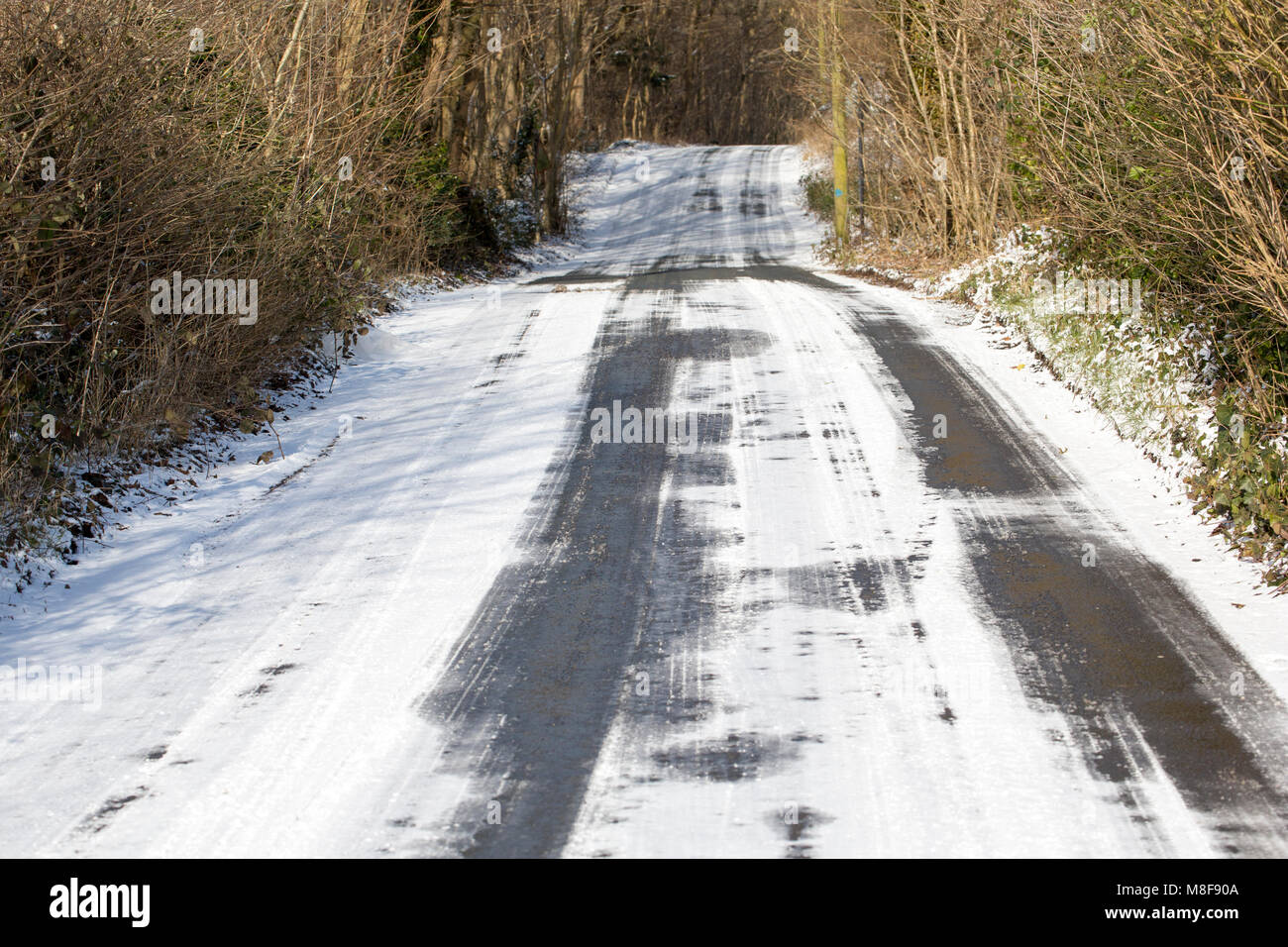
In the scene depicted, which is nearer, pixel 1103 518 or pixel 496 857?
pixel 496 857

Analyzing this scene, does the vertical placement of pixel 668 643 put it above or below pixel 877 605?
below

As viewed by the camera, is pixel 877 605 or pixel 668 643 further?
pixel 877 605

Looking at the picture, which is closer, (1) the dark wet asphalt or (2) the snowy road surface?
(2) the snowy road surface

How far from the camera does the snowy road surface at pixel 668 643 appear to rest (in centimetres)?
434

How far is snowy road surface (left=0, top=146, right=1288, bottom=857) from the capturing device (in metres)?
4.34

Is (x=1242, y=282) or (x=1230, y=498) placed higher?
(x=1242, y=282)

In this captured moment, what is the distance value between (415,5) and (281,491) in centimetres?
1410

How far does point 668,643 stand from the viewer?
591 centimetres

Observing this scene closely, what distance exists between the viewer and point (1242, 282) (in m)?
7.59

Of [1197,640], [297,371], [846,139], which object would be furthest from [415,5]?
[1197,640]

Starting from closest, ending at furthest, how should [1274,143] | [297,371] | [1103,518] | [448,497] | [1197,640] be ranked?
[1197,640] < [1274,143] < [1103,518] < [448,497] < [297,371]

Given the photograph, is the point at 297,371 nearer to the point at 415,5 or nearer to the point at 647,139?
the point at 415,5

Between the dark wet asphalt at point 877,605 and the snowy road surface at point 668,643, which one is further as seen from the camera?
the dark wet asphalt at point 877,605

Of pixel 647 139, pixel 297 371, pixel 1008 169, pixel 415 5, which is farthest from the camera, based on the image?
pixel 647 139
